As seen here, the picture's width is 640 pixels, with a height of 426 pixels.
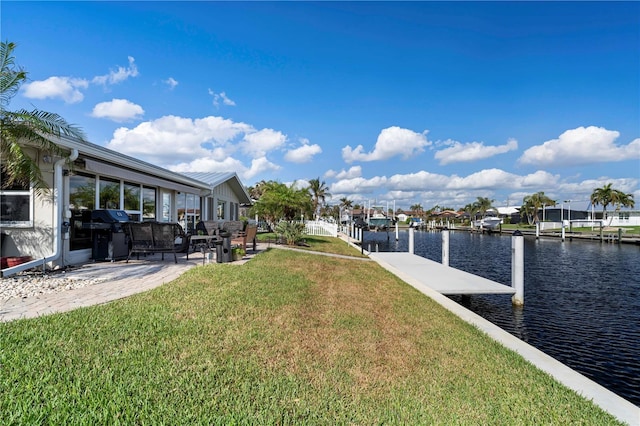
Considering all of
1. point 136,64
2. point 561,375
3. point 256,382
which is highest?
point 136,64

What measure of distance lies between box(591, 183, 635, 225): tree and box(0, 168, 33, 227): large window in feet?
260

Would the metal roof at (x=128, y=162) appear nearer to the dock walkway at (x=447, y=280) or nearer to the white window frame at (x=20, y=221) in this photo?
the white window frame at (x=20, y=221)

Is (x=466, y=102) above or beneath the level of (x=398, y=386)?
above

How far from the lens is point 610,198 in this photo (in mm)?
59938

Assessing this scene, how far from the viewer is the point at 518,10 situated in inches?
498

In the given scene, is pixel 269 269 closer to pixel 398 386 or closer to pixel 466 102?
pixel 398 386

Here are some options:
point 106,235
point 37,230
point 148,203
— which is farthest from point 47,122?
point 148,203

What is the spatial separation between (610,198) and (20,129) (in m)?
80.6

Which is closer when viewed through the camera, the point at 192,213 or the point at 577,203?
the point at 192,213

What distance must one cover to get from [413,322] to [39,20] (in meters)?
11.2

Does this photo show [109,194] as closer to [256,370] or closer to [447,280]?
[256,370]

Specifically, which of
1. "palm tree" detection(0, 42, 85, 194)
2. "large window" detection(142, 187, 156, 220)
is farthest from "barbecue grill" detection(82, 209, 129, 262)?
"large window" detection(142, 187, 156, 220)

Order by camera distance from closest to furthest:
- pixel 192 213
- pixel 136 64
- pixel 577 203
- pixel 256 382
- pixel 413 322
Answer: pixel 256 382 → pixel 413 322 → pixel 136 64 → pixel 192 213 → pixel 577 203

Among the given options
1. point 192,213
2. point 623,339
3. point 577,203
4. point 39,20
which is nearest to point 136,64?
point 39,20
